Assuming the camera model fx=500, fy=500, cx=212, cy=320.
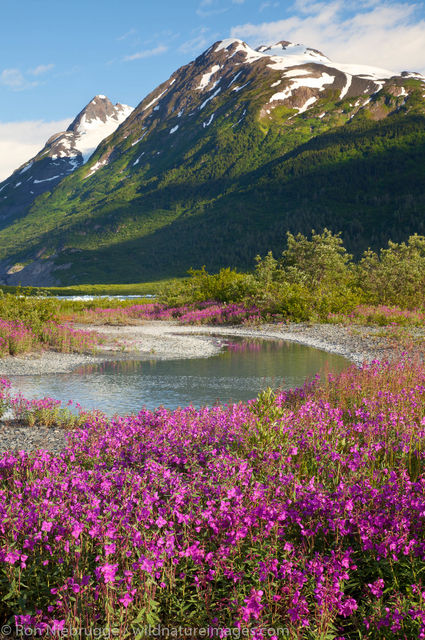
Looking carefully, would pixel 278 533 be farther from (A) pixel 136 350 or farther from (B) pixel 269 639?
(A) pixel 136 350

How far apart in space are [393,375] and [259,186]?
609ft

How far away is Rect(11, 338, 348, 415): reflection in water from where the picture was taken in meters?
15.0

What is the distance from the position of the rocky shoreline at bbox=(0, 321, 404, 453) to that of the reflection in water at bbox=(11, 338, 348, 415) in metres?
1.26

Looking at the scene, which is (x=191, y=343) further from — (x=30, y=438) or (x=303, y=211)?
(x=303, y=211)

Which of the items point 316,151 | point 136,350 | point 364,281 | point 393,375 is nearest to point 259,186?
point 316,151

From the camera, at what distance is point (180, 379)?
1845cm

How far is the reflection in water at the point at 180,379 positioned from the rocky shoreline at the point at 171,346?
1.26 metres

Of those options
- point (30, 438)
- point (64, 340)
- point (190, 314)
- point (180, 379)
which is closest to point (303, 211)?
point (190, 314)

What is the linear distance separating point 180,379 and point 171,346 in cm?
959

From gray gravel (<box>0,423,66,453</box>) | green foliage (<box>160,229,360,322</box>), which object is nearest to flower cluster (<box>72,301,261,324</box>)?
green foliage (<box>160,229,360,322</box>)

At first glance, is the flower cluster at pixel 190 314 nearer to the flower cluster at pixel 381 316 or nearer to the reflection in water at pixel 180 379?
the flower cluster at pixel 381 316

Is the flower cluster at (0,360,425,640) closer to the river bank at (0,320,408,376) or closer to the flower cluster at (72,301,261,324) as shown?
the river bank at (0,320,408,376)

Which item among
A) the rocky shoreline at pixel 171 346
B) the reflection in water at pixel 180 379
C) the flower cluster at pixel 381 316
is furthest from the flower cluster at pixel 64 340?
the flower cluster at pixel 381 316

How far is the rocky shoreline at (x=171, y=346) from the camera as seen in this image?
10664 mm
